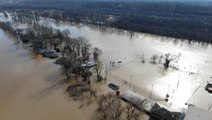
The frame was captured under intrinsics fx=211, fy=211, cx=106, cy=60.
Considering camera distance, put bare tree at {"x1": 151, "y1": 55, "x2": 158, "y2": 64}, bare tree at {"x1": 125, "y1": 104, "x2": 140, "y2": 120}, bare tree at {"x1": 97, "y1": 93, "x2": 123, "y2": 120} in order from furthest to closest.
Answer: bare tree at {"x1": 151, "y1": 55, "x2": 158, "y2": 64} < bare tree at {"x1": 125, "y1": 104, "x2": 140, "y2": 120} < bare tree at {"x1": 97, "y1": 93, "x2": 123, "y2": 120}

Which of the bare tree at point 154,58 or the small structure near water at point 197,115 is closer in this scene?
the small structure near water at point 197,115

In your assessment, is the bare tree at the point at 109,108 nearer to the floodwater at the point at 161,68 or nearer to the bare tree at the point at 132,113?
the bare tree at the point at 132,113

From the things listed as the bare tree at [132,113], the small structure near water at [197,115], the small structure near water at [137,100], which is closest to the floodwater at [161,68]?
the small structure near water at [137,100]

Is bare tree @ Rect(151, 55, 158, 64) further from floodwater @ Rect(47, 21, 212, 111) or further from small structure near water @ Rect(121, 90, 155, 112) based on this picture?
small structure near water @ Rect(121, 90, 155, 112)

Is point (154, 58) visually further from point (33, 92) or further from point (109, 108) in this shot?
point (33, 92)

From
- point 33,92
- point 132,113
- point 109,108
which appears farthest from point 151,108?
point 33,92

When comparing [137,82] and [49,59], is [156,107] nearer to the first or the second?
[137,82]

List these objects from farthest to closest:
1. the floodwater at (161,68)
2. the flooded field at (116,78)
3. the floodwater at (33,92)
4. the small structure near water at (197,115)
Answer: the floodwater at (161,68)
the flooded field at (116,78)
the floodwater at (33,92)
the small structure near water at (197,115)

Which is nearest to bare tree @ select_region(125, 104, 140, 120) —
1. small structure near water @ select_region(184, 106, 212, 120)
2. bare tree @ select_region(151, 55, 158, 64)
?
small structure near water @ select_region(184, 106, 212, 120)

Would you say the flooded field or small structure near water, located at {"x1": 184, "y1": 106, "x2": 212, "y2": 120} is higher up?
small structure near water, located at {"x1": 184, "y1": 106, "x2": 212, "y2": 120}
